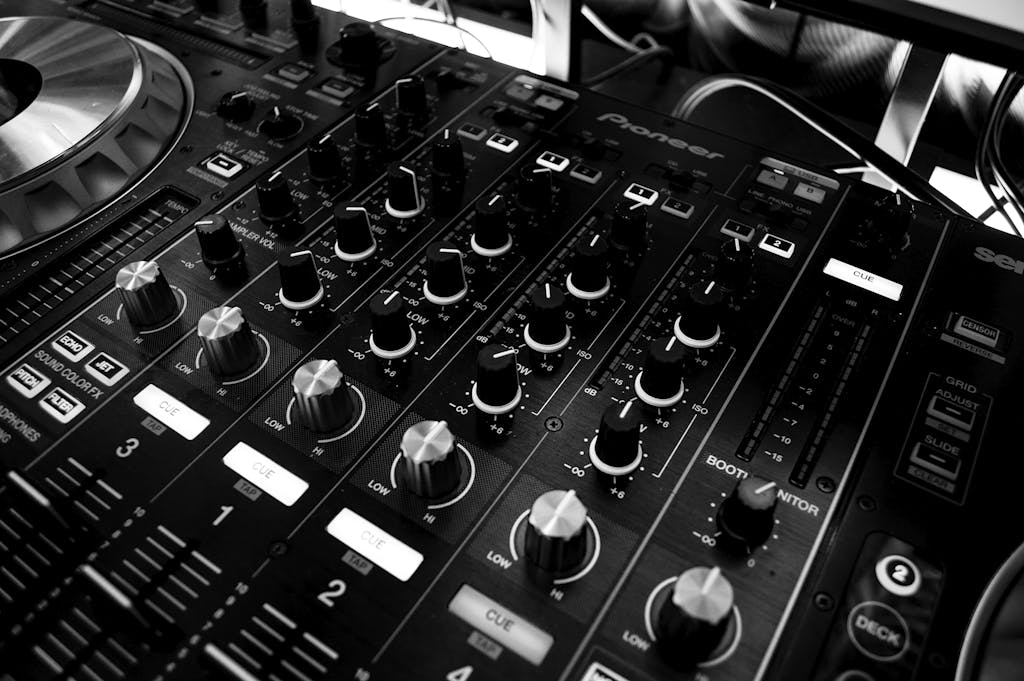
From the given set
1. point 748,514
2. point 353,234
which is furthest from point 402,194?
point 748,514

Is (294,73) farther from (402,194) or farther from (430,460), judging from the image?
(430,460)

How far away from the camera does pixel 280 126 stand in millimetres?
989

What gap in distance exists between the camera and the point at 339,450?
681 millimetres

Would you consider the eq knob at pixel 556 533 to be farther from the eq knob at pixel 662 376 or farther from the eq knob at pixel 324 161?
the eq knob at pixel 324 161

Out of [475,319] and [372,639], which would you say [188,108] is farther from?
[372,639]

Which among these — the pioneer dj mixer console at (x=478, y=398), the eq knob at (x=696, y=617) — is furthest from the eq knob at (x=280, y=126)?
the eq knob at (x=696, y=617)

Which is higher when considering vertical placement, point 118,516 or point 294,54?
point 294,54

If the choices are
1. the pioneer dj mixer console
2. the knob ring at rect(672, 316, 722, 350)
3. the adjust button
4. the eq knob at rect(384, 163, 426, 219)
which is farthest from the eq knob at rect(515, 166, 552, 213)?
the adjust button

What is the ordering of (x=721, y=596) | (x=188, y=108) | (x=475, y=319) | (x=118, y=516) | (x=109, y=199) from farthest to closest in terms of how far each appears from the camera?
1. (x=188, y=108)
2. (x=109, y=199)
3. (x=475, y=319)
4. (x=118, y=516)
5. (x=721, y=596)

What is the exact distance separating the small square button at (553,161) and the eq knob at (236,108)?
0.40 m

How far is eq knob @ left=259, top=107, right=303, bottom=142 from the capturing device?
990 mm

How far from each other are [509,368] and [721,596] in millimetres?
257

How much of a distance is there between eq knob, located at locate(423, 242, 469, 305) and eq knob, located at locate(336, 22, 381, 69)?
1.51 feet

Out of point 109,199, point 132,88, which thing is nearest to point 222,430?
point 109,199
